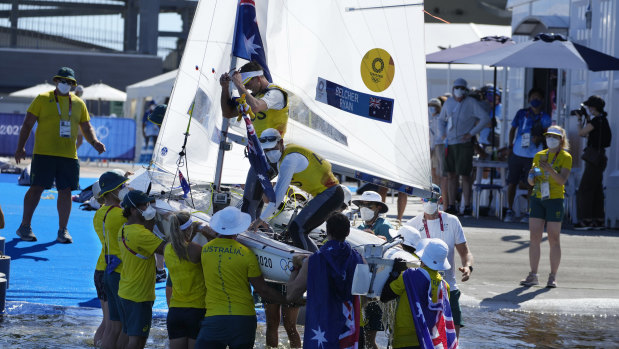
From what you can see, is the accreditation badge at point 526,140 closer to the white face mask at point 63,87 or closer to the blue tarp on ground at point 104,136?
the white face mask at point 63,87

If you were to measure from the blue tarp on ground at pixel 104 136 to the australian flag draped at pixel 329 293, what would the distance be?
66.3 feet

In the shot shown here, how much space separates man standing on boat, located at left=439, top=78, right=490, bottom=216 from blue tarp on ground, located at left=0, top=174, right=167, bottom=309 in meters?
5.61

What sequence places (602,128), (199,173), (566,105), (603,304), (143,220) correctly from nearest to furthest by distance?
(143,220) < (199,173) < (603,304) < (602,128) < (566,105)

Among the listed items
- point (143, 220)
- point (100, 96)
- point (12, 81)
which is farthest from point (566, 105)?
point (12, 81)

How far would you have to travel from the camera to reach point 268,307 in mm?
7789

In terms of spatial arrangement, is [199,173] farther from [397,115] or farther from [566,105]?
[566,105]

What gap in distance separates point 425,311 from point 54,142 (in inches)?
255

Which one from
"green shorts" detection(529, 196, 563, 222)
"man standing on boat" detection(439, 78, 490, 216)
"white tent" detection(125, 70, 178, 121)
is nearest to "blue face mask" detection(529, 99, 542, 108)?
"man standing on boat" detection(439, 78, 490, 216)

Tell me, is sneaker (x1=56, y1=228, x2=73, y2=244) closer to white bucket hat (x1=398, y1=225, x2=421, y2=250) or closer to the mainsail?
the mainsail

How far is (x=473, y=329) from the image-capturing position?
889 centimetres

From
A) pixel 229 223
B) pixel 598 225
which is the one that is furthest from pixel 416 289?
pixel 598 225

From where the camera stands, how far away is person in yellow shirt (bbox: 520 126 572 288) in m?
10.3

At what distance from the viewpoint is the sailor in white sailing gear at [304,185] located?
7.25 meters

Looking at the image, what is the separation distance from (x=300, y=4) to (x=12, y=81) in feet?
125
